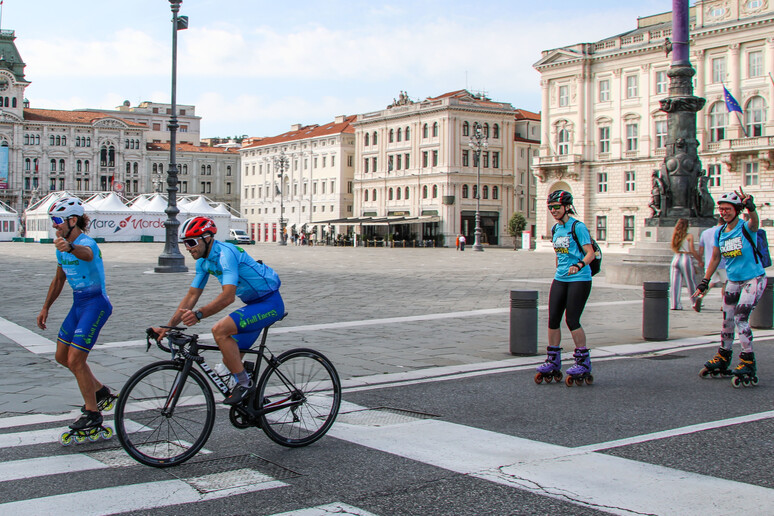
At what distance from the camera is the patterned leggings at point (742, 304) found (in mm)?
7699

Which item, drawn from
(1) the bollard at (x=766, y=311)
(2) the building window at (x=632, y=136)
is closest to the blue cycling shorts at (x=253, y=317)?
(1) the bollard at (x=766, y=311)

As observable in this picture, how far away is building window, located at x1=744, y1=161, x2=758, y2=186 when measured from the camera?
53469 millimetres

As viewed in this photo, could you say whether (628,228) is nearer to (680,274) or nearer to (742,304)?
(680,274)

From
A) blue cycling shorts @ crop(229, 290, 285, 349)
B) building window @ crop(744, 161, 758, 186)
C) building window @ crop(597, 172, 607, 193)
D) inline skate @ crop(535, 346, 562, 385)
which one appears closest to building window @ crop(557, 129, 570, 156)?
building window @ crop(597, 172, 607, 193)

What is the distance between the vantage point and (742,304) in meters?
7.71

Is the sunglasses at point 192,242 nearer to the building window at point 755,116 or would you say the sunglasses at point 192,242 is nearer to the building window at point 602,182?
the building window at point 755,116

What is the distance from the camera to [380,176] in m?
89.4

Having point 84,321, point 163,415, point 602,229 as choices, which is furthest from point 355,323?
point 602,229

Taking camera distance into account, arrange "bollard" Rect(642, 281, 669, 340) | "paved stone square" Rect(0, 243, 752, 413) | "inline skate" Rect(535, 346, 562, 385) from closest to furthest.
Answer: "inline skate" Rect(535, 346, 562, 385) → "paved stone square" Rect(0, 243, 752, 413) → "bollard" Rect(642, 281, 669, 340)

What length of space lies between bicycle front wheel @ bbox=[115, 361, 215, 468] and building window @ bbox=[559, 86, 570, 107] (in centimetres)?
6428

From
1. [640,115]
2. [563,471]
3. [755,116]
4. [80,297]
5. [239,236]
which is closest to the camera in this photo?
[563,471]

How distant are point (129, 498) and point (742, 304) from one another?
577cm

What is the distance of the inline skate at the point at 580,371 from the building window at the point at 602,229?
57.6 meters

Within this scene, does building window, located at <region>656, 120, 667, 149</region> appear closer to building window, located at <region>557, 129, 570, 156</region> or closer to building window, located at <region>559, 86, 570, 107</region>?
building window, located at <region>557, 129, 570, 156</region>
